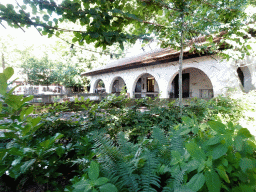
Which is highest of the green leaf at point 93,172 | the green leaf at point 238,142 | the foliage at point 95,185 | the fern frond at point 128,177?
the green leaf at point 238,142

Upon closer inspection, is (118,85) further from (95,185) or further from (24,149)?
(95,185)

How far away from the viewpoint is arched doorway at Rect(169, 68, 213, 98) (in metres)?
10.1

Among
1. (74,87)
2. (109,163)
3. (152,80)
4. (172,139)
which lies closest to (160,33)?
(172,139)

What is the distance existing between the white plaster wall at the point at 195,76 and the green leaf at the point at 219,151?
9.03 ft

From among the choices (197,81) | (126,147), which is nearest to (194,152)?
(126,147)

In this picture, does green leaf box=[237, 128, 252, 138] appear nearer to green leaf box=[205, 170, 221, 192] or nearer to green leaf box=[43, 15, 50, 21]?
green leaf box=[205, 170, 221, 192]

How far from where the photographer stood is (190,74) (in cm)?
1094

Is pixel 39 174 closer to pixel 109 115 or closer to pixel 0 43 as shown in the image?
pixel 109 115

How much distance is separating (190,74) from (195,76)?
39 cm

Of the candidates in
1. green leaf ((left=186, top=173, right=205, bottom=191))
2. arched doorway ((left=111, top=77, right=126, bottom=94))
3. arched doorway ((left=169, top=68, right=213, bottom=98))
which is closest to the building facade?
arched doorway ((left=169, top=68, right=213, bottom=98))

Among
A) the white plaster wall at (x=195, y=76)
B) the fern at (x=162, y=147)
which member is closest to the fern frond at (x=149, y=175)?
the fern at (x=162, y=147)

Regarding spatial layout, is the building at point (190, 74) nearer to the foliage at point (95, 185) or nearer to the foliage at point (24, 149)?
the foliage at point (24, 149)

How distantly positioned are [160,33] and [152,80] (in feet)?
34.8

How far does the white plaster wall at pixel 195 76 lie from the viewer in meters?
6.86
